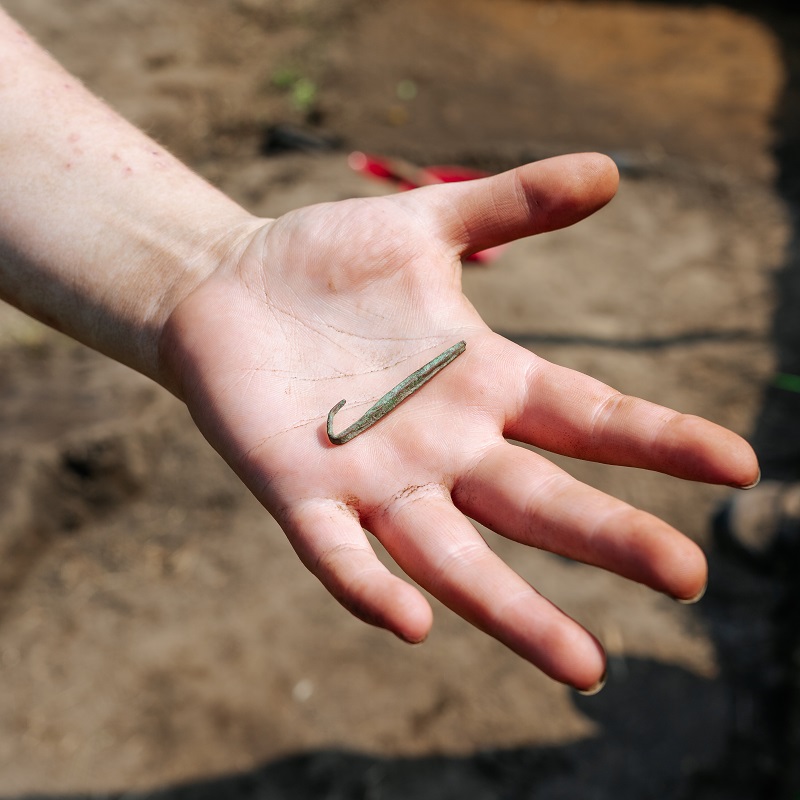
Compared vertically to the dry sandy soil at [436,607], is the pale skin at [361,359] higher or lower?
higher

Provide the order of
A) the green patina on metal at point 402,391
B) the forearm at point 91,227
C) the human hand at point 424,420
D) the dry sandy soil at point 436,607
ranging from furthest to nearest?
the dry sandy soil at point 436,607 → the forearm at point 91,227 → the green patina on metal at point 402,391 → the human hand at point 424,420

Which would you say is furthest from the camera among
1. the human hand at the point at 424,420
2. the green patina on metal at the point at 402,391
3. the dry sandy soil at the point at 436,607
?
the dry sandy soil at the point at 436,607

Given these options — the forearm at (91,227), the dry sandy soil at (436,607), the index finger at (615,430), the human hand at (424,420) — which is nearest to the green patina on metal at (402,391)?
the human hand at (424,420)

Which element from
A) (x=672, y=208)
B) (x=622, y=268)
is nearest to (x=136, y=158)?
(x=622, y=268)

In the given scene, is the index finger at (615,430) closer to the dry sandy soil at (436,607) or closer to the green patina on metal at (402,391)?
the green patina on metal at (402,391)

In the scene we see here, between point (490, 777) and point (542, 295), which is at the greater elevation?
point (542, 295)

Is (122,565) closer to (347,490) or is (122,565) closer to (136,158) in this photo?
(136,158)
